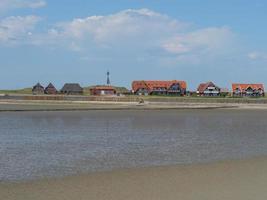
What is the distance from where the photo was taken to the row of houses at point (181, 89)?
130375 millimetres

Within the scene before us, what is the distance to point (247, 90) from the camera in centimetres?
13325

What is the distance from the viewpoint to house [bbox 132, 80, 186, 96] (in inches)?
5123

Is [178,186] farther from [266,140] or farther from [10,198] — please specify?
[266,140]

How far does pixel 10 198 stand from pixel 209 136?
20186mm

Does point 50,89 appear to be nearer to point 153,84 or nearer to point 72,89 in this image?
point 72,89

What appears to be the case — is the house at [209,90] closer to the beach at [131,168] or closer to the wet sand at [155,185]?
the beach at [131,168]

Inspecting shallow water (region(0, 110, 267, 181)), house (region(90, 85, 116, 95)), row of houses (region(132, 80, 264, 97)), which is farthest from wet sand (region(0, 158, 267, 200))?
row of houses (region(132, 80, 264, 97))

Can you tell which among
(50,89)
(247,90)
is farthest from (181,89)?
(50,89)

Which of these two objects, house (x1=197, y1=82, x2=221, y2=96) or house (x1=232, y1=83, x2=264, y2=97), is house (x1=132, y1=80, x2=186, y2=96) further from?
house (x1=232, y1=83, x2=264, y2=97)

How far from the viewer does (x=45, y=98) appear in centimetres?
9219

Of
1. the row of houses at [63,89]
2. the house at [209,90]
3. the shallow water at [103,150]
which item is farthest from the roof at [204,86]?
the shallow water at [103,150]

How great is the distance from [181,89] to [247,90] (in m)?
17.9

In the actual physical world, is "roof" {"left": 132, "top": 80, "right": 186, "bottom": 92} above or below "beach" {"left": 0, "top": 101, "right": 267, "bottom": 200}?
above

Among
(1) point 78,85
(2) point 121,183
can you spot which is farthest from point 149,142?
(1) point 78,85
